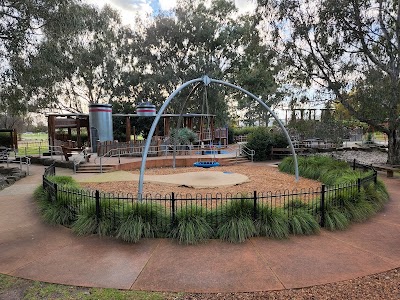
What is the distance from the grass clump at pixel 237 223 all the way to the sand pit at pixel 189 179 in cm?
492

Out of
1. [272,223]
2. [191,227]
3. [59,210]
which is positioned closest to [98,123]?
[59,210]

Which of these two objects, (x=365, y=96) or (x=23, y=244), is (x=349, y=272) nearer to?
(x=23, y=244)

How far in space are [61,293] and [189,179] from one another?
9.24 meters

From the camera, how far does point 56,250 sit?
226 inches

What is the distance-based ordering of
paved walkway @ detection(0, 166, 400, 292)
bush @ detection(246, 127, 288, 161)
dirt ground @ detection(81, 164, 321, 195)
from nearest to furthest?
1. paved walkway @ detection(0, 166, 400, 292)
2. dirt ground @ detection(81, 164, 321, 195)
3. bush @ detection(246, 127, 288, 161)

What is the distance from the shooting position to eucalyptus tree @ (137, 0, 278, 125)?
34969 millimetres

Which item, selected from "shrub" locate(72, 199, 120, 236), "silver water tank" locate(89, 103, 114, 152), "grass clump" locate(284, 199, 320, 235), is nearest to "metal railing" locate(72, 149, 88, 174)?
"silver water tank" locate(89, 103, 114, 152)

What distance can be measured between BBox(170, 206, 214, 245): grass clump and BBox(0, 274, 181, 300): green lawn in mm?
1840

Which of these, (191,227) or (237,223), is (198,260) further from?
(237,223)

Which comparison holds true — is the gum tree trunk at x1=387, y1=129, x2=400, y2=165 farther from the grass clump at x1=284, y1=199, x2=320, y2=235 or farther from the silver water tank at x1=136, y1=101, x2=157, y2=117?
the silver water tank at x1=136, y1=101, x2=157, y2=117

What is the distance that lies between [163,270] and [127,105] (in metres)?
33.4

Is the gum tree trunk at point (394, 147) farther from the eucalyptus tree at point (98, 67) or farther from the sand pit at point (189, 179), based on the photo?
the eucalyptus tree at point (98, 67)

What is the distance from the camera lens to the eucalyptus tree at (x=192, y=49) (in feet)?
115

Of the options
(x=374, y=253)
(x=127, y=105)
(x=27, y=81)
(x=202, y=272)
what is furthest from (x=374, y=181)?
(x=127, y=105)
